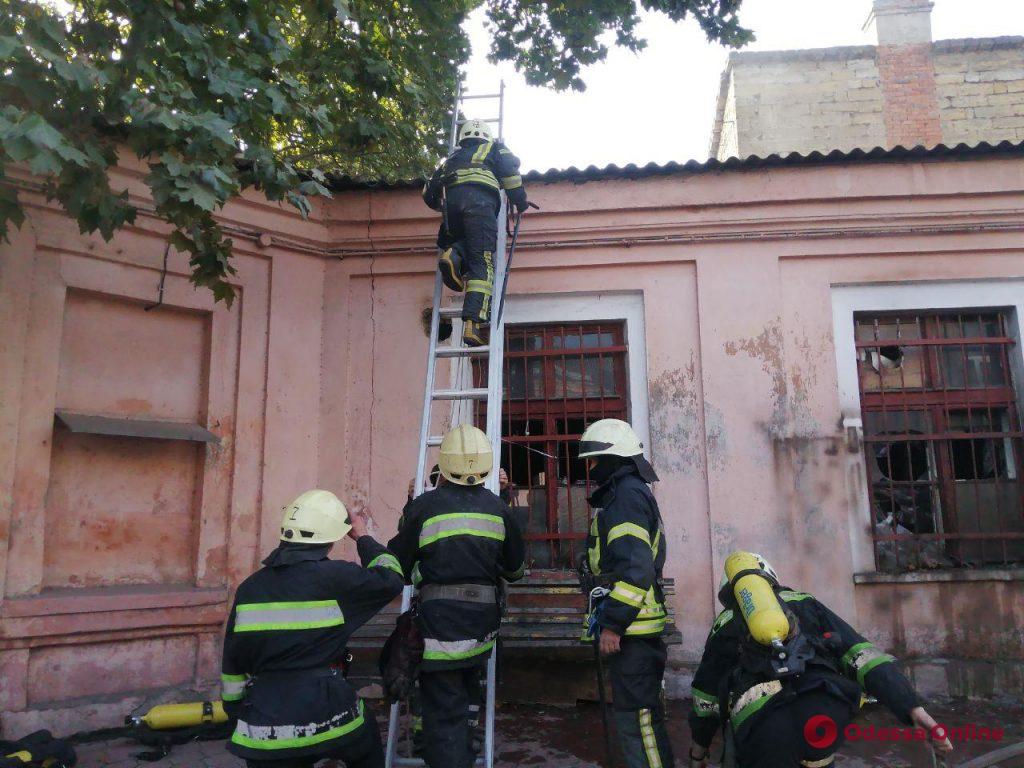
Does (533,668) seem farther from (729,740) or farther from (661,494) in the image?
(729,740)

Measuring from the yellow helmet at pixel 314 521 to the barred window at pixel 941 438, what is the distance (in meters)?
4.52

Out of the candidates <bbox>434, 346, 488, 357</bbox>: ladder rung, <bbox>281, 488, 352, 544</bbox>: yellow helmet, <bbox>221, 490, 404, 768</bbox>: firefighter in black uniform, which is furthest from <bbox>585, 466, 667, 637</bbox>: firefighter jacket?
<bbox>434, 346, 488, 357</bbox>: ladder rung

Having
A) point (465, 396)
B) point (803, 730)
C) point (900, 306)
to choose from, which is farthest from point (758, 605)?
point (900, 306)

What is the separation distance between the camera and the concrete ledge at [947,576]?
18.2 feet

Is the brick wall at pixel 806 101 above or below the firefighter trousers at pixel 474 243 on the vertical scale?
above

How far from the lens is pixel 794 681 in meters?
2.72

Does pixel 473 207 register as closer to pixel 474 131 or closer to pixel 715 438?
pixel 474 131

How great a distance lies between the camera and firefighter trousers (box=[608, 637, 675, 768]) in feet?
11.1

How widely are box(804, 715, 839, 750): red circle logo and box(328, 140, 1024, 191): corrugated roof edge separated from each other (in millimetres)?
4514

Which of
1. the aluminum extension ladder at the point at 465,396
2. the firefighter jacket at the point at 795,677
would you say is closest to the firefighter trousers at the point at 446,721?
the aluminum extension ladder at the point at 465,396

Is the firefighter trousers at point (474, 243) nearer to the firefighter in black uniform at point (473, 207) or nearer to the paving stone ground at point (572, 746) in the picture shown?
the firefighter in black uniform at point (473, 207)

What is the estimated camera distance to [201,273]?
452 centimetres

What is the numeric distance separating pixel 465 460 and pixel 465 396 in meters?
1.11

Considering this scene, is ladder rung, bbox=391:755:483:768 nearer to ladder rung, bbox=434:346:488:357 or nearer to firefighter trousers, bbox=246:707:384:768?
firefighter trousers, bbox=246:707:384:768
